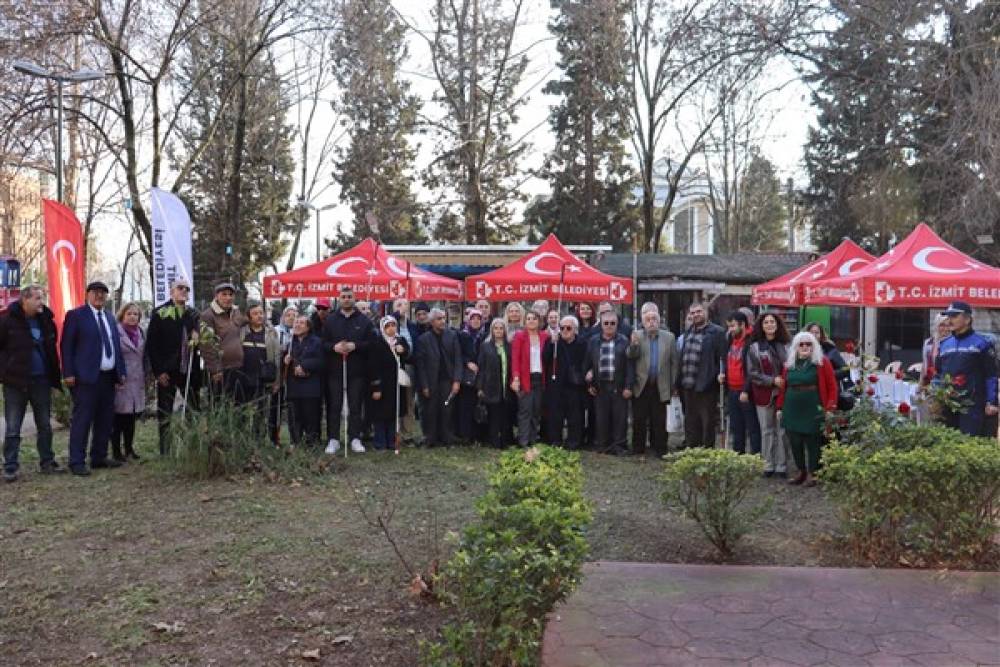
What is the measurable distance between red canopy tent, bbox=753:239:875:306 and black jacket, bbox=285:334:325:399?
643cm

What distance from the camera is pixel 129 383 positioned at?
845 centimetres

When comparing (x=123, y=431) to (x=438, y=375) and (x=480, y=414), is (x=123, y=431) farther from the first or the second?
(x=480, y=414)

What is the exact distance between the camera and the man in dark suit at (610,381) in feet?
31.2

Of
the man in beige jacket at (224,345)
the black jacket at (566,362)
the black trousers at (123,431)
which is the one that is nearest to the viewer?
the man in beige jacket at (224,345)

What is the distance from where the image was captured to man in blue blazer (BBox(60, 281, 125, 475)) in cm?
777

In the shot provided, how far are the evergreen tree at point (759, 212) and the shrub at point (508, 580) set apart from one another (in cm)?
3672

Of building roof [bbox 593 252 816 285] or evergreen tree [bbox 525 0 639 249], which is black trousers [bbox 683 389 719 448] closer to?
building roof [bbox 593 252 816 285]

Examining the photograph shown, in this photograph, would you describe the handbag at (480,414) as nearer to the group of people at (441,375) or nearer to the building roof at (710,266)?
the group of people at (441,375)

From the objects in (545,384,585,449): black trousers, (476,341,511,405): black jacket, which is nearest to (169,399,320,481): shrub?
(476,341,511,405): black jacket

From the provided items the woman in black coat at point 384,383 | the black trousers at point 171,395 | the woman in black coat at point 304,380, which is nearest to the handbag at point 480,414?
the woman in black coat at point 384,383

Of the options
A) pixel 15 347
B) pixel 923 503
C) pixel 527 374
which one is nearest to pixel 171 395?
pixel 15 347

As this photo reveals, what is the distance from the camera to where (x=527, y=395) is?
31.7 feet

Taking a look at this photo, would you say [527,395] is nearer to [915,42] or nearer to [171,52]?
[915,42]

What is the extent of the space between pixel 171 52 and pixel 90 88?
6213mm
